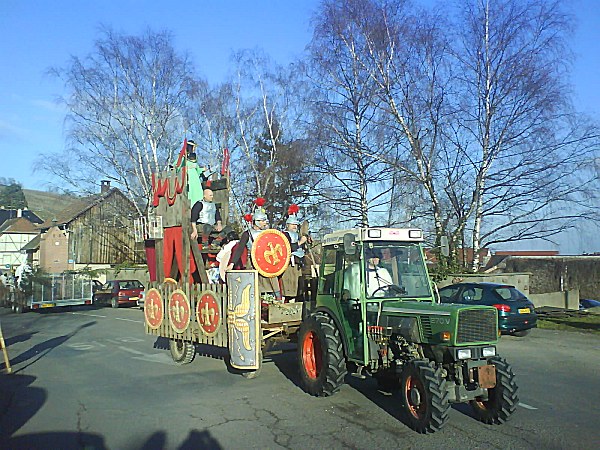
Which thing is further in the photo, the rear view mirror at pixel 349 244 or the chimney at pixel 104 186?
the chimney at pixel 104 186

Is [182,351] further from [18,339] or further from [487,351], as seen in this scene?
[18,339]

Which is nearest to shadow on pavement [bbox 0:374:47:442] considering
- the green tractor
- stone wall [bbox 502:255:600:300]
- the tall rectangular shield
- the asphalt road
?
the asphalt road

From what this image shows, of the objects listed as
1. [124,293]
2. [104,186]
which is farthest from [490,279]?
[104,186]

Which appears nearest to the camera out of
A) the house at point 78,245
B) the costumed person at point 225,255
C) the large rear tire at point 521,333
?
the costumed person at point 225,255

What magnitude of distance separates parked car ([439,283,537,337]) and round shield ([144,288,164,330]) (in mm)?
6995

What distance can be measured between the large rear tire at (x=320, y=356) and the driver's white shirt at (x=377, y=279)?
2.81 feet

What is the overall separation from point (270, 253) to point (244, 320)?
53.5 inches

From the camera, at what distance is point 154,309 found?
455 inches

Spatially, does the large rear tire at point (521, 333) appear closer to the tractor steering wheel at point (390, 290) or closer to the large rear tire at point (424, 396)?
the tractor steering wheel at point (390, 290)

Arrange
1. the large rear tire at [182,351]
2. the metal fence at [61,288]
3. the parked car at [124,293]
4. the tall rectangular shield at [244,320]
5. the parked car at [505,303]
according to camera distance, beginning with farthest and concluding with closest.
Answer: the parked car at [124,293]
the metal fence at [61,288]
the parked car at [505,303]
the large rear tire at [182,351]
the tall rectangular shield at [244,320]

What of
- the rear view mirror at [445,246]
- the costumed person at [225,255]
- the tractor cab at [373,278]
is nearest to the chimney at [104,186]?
the costumed person at [225,255]

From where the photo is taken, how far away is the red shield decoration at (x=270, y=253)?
31.4ft

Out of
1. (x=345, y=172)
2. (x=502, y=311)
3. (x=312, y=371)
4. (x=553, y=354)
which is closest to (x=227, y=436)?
(x=312, y=371)

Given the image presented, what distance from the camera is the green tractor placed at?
6.37 meters
